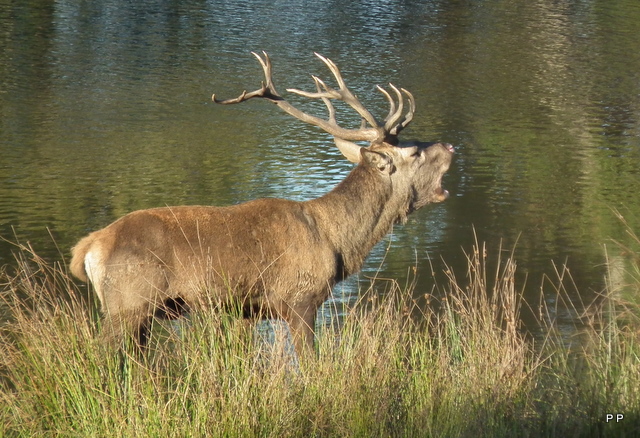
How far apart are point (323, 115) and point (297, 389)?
11756 mm

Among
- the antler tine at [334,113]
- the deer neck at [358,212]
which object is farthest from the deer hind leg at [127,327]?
the antler tine at [334,113]

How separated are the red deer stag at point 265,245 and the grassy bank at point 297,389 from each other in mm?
347

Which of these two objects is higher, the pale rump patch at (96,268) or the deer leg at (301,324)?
the pale rump patch at (96,268)

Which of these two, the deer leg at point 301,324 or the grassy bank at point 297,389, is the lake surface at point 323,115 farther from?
the deer leg at point 301,324

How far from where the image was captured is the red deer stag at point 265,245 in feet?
21.2

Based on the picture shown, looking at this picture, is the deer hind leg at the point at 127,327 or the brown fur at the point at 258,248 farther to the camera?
the brown fur at the point at 258,248

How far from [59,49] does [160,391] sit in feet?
58.4

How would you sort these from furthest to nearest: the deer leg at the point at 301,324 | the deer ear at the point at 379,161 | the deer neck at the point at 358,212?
the deer ear at the point at 379,161 < the deer neck at the point at 358,212 < the deer leg at the point at 301,324

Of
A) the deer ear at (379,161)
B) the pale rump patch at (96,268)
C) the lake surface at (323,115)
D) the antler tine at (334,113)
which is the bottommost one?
the lake surface at (323,115)

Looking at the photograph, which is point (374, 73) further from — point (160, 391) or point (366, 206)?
point (160, 391)

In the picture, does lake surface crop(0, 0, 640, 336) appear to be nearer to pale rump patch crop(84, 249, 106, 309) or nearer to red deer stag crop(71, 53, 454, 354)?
red deer stag crop(71, 53, 454, 354)

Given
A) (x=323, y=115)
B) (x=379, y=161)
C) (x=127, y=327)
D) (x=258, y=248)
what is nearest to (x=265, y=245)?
(x=258, y=248)

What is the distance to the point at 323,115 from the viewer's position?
55.8 feet

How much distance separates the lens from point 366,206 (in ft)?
25.5
